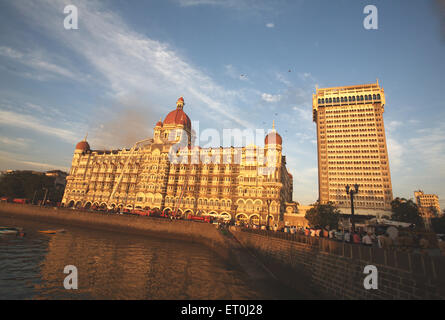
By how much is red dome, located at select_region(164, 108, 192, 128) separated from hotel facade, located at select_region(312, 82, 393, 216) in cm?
7092

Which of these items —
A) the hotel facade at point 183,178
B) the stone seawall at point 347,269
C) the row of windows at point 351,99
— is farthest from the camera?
the row of windows at point 351,99

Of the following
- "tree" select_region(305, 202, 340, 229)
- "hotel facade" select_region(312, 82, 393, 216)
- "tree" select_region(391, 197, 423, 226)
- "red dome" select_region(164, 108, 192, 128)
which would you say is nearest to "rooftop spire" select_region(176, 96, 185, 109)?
"red dome" select_region(164, 108, 192, 128)

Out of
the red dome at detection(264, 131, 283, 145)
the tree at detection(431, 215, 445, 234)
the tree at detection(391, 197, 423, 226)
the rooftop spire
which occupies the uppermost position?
the rooftop spire

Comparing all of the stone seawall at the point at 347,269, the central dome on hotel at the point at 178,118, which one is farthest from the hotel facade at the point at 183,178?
the stone seawall at the point at 347,269

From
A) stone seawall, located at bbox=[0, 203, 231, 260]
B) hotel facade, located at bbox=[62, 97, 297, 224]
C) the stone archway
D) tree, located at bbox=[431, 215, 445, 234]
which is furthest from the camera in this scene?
tree, located at bbox=[431, 215, 445, 234]

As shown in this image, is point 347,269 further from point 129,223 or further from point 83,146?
point 83,146

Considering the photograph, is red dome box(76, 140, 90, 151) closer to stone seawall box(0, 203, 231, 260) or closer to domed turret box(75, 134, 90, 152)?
domed turret box(75, 134, 90, 152)

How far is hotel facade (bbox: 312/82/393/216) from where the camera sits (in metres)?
100

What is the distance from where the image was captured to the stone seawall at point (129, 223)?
43.3 meters

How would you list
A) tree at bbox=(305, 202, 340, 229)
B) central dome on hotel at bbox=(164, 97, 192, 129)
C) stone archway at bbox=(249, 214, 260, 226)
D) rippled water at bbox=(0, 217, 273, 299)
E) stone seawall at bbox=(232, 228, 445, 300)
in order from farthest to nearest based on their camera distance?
central dome on hotel at bbox=(164, 97, 192, 129), stone archway at bbox=(249, 214, 260, 226), tree at bbox=(305, 202, 340, 229), rippled water at bbox=(0, 217, 273, 299), stone seawall at bbox=(232, 228, 445, 300)

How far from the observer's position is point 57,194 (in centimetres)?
9725

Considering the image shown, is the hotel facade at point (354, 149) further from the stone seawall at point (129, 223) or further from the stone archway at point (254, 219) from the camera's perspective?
the stone seawall at point (129, 223)

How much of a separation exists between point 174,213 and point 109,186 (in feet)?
97.0

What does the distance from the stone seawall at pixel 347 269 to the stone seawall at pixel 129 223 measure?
44.9 feet
